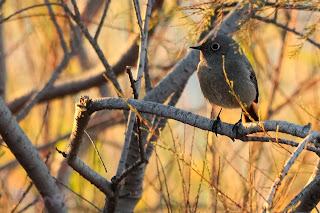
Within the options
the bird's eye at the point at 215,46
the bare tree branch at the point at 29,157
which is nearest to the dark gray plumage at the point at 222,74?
the bird's eye at the point at 215,46

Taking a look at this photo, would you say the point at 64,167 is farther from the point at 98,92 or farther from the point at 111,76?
the point at 111,76

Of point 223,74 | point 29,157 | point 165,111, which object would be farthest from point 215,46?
point 29,157

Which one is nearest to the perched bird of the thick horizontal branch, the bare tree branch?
the thick horizontal branch

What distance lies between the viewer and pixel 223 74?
413 centimetres

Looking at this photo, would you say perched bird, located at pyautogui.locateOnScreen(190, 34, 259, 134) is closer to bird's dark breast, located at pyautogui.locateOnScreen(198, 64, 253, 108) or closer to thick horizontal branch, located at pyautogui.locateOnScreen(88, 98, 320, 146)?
bird's dark breast, located at pyautogui.locateOnScreen(198, 64, 253, 108)

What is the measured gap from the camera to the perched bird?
13.6 ft

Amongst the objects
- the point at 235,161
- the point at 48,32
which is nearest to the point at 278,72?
the point at 235,161

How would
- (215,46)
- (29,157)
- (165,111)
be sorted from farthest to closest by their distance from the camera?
1. (215,46)
2. (29,157)
3. (165,111)

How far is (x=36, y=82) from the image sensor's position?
246 inches

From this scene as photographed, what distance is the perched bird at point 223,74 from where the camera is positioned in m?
4.14

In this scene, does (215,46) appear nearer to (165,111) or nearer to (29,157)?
(165,111)

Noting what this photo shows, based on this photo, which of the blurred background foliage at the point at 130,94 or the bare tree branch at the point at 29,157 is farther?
the blurred background foliage at the point at 130,94

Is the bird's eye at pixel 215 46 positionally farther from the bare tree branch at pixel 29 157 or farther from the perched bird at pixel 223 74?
the bare tree branch at pixel 29 157

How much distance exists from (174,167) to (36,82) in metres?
2.20
